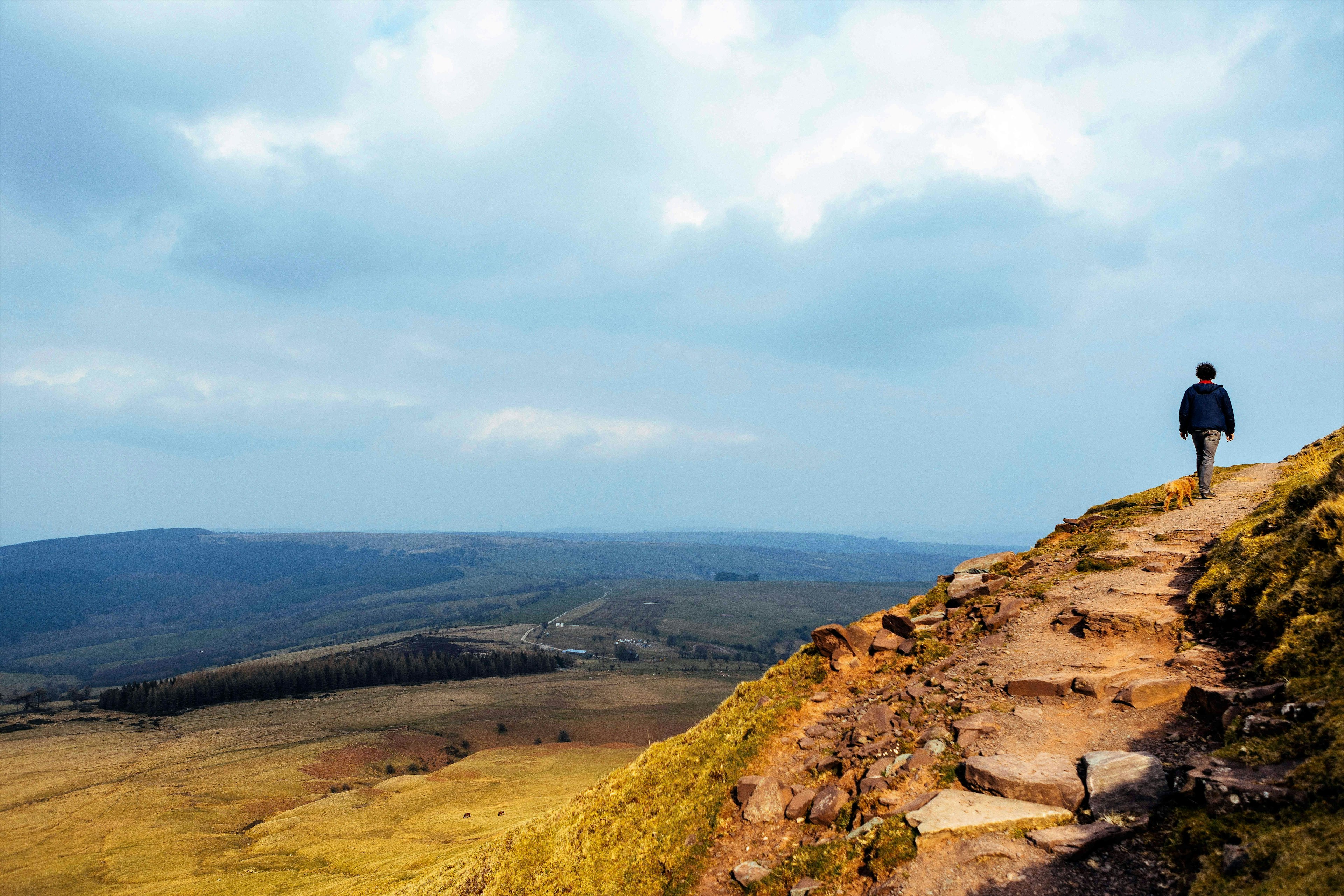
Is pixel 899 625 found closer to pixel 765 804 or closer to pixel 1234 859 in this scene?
pixel 765 804

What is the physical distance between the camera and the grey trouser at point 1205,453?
24531 mm

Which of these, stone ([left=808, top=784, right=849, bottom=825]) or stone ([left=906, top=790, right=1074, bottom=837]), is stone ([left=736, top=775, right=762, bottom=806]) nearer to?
stone ([left=808, top=784, right=849, bottom=825])

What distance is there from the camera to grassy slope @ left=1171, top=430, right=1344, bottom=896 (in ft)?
22.1

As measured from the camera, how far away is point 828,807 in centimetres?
1347

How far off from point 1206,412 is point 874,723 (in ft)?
65.1

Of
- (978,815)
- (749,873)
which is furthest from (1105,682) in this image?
(749,873)

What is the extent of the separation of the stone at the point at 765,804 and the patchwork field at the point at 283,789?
17.4 m

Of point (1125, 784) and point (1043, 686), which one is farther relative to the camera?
point (1043, 686)

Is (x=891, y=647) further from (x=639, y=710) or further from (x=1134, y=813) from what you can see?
(x=639, y=710)

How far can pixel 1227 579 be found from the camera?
14656 millimetres

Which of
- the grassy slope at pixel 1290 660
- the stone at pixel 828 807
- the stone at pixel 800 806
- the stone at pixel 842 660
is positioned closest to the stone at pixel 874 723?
the stone at pixel 828 807

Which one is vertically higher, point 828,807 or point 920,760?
point 920,760

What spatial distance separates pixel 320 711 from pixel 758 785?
226910 millimetres

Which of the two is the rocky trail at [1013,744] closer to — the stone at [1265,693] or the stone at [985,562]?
the stone at [1265,693]
